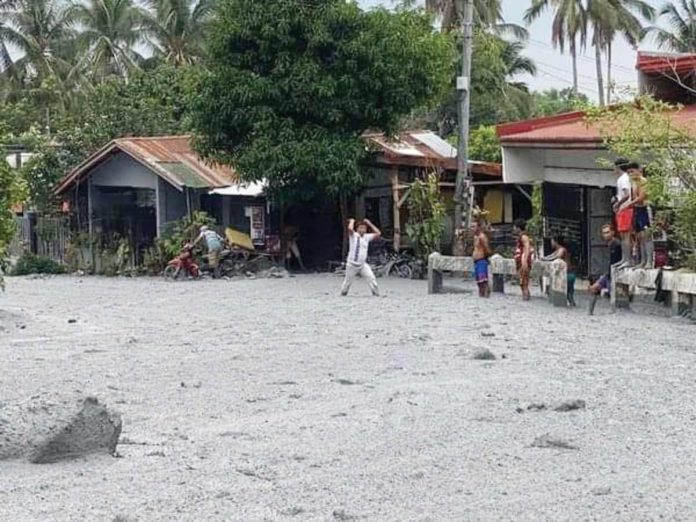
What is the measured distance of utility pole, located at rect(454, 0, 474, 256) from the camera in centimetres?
2755

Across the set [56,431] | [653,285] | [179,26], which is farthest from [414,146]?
[56,431]

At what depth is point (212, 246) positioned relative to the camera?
30703mm

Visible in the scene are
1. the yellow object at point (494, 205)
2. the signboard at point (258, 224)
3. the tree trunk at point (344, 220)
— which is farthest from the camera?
the signboard at point (258, 224)

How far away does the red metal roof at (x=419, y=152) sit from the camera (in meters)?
30.3

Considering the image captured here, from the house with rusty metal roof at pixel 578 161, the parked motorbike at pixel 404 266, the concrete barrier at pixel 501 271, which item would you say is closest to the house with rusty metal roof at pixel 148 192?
the parked motorbike at pixel 404 266

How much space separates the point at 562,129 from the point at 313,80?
6894 millimetres

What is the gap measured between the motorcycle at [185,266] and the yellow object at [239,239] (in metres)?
1.44

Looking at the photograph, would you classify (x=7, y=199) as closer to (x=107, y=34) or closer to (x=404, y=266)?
(x=404, y=266)

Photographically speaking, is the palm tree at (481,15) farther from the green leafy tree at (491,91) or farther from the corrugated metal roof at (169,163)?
the corrugated metal roof at (169,163)

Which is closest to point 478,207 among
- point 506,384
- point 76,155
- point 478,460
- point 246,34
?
point 246,34

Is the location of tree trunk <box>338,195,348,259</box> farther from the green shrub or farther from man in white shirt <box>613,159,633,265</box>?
man in white shirt <box>613,159,633,265</box>

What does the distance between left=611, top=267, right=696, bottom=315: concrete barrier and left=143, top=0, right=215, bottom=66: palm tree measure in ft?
115

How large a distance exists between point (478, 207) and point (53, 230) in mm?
13396

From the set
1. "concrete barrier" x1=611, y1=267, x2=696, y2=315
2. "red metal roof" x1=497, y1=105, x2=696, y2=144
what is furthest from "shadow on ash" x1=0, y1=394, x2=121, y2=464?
"red metal roof" x1=497, y1=105, x2=696, y2=144
